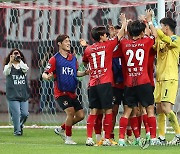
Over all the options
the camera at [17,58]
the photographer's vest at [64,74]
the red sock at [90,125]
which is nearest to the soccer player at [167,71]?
the red sock at [90,125]

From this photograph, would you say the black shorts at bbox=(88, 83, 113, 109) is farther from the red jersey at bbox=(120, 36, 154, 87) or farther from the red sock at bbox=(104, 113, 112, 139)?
the red jersey at bbox=(120, 36, 154, 87)

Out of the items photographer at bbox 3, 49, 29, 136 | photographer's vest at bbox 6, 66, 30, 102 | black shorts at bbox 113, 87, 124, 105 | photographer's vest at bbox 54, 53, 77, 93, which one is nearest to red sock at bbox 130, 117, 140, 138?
black shorts at bbox 113, 87, 124, 105

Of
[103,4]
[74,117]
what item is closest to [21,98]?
[74,117]

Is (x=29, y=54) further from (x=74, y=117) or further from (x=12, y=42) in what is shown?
(x=74, y=117)

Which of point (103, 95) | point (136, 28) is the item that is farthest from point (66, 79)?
point (136, 28)

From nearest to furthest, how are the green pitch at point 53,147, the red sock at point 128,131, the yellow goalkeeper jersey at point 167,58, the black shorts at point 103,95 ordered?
the green pitch at point 53,147 < the black shorts at point 103,95 < the yellow goalkeeper jersey at point 167,58 < the red sock at point 128,131

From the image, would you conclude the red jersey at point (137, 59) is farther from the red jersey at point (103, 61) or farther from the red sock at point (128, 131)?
the red sock at point (128, 131)

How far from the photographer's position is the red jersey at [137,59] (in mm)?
11984

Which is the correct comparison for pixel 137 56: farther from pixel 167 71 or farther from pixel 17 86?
pixel 17 86

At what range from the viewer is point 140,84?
1198cm

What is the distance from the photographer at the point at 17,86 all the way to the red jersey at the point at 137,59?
3991 mm

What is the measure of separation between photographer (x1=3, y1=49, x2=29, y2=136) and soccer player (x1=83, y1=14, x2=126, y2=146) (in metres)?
3.53

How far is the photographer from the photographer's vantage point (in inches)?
612

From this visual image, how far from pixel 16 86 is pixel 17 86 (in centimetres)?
2
